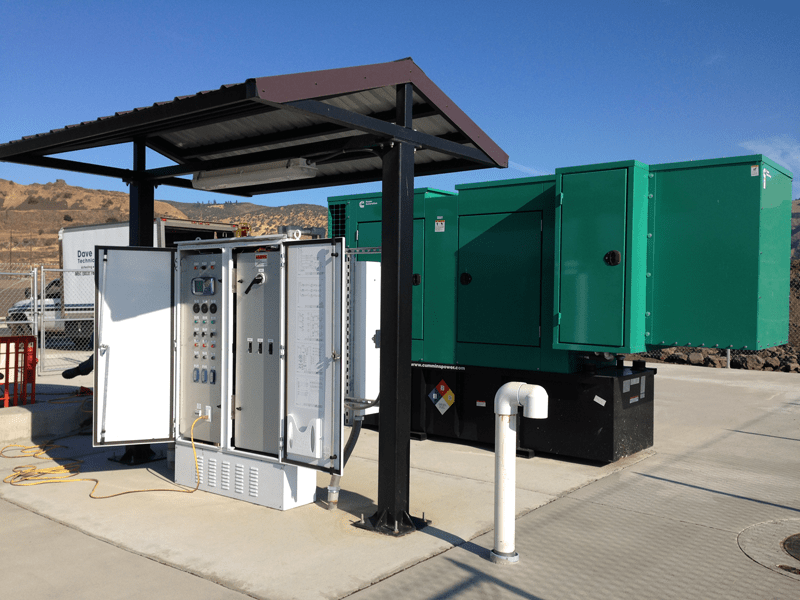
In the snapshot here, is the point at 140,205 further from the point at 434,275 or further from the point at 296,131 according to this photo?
the point at 434,275

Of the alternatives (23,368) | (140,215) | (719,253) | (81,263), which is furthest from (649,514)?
(81,263)

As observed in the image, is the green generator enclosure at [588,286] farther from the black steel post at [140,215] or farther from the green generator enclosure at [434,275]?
the black steel post at [140,215]

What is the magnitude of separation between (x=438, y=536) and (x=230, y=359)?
101 inches

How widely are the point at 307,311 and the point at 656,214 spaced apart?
3785mm

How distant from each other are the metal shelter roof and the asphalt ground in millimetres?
3044

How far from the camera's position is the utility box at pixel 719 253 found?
21.1 ft

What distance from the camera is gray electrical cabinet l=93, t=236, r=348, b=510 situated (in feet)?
18.4

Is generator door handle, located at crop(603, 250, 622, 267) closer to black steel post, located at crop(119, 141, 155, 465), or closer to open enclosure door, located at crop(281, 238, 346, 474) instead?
open enclosure door, located at crop(281, 238, 346, 474)

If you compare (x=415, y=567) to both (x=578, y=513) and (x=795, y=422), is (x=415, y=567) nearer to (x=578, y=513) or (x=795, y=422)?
(x=578, y=513)

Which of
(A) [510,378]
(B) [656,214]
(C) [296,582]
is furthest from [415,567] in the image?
(B) [656,214]

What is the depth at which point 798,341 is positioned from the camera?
81.2 feet

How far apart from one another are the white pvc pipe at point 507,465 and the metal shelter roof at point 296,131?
7.04ft

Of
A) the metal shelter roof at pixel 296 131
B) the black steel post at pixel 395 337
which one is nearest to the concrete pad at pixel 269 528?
the black steel post at pixel 395 337

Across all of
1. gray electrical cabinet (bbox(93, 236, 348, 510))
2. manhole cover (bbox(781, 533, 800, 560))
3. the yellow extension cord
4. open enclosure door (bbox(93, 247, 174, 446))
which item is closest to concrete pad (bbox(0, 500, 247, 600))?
the yellow extension cord
